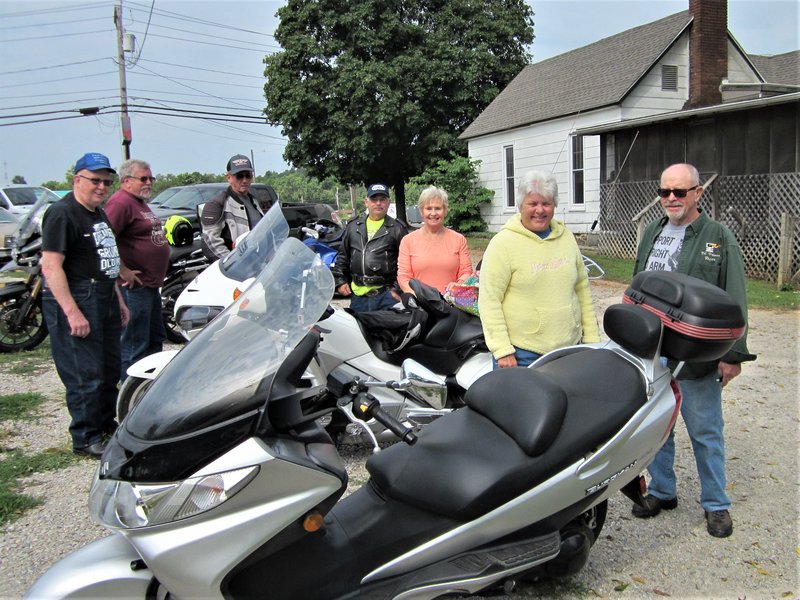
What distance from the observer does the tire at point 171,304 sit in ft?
25.1

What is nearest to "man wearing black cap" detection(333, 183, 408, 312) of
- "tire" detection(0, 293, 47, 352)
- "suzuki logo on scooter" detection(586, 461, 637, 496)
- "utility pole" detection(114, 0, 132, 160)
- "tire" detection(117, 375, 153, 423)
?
"tire" detection(117, 375, 153, 423)

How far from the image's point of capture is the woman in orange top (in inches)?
200

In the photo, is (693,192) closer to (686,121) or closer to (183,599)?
(183,599)

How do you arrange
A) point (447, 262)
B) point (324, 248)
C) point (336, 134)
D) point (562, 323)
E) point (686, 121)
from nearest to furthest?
point (562, 323) < point (447, 262) < point (324, 248) < point (686, 121) < point (336, 134)

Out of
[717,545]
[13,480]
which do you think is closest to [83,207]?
[13,480]

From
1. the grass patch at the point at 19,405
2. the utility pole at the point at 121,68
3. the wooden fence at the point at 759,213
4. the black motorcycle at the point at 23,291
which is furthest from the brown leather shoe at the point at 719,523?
the utility pole at the point at 121,68

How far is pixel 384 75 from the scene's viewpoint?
2342 centimetres

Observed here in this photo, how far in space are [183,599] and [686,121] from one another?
14754 millimetres

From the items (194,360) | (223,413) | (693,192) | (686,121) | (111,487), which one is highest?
(686,121)

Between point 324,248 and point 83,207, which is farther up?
point 83,207

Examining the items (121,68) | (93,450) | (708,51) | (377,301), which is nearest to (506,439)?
(377,301)

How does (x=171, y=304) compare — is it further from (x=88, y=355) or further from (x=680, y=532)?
(x=680, y=532)

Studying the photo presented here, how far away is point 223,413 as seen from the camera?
199cm

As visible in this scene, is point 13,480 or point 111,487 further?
point 13,480
